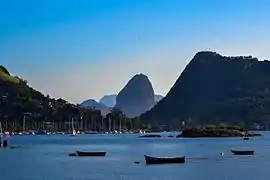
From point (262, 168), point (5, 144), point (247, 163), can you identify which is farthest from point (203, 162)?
point (5, 144)

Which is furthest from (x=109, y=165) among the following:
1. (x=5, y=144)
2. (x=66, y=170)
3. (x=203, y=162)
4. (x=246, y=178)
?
(x=5, y=144)

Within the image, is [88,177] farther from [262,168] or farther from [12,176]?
[262,168]

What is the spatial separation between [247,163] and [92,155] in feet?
110

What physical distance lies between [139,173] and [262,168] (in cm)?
1779

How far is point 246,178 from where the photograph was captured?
67312 millimetres

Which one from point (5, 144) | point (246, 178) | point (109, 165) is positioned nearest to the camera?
point (246, 178)

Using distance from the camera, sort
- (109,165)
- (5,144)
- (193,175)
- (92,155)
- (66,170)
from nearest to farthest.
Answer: (193,175)
(66,170)
(109,165)
(92,155)
(5,144)

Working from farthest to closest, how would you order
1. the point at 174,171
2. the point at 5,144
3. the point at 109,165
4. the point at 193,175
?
1. the point at 5,144
2. the point at 109,165
3. the point at 174,171
4. the point at 193,175

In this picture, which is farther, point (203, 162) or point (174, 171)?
point (203, 162)

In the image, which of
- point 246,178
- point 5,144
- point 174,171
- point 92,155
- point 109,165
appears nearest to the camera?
point 246,178

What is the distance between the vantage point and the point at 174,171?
7725cm

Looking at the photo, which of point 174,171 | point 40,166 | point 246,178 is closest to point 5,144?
point 40,166

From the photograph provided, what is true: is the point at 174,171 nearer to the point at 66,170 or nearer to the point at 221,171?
the point at 221,171

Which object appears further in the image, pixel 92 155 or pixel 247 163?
pixel 92 155
